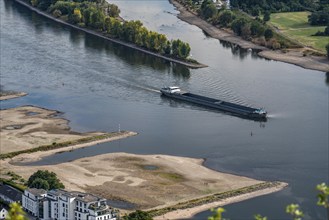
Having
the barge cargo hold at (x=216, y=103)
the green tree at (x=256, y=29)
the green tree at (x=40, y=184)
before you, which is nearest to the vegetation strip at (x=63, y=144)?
the green tree at (x=40, y=184)

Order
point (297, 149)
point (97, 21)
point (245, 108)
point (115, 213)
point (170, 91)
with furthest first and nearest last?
point (97, 21)
point (170, 91)
point (245, 108)
point (297, 149)
point (115, 213)

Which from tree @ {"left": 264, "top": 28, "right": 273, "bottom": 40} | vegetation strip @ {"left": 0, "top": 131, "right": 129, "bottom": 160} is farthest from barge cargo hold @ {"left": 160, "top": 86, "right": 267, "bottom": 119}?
tree @ {"left": 264, "top": 28, "right": 273, "bottom": 40}

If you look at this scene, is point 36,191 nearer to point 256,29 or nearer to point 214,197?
point 214,197

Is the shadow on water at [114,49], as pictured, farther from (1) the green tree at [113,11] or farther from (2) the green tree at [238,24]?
(2) the green tree at [238,24]

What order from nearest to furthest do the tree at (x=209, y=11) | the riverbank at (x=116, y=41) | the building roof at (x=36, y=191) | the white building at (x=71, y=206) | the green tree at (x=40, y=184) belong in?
the white building at (x=71, y=206) < the building roof at (x=36, y=191) < the green tree at (x=40, y=184) < the riverbank at (x=116, y=41) < the tree at (x=209, y=11)

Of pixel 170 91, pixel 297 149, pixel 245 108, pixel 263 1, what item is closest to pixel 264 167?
pixel 297 149

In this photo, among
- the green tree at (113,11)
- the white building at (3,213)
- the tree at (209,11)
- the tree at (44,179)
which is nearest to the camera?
the white building at (3,213)

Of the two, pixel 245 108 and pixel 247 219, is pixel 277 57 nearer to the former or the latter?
pixel 245 108
